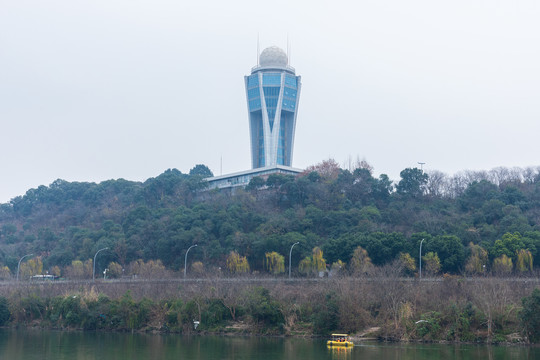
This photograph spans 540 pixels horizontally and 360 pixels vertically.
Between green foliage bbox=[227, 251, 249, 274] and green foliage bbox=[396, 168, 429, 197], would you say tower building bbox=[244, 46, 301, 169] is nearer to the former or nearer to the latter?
green foliage bbox=[396, 168, 429, 197]

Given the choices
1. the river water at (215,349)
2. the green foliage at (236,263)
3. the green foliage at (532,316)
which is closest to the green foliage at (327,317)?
the river water at (215,349)

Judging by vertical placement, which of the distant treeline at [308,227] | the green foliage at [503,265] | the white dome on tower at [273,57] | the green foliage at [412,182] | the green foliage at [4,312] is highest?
the white dome on tower at [273,57]

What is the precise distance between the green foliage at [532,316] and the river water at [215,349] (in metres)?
1.24

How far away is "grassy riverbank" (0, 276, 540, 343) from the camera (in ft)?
136

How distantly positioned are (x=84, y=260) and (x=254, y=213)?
2045 centimetres

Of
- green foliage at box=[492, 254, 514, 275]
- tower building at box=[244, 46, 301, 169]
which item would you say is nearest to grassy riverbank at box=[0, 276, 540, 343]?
green foliage at box=[492, 254, 514, 275]

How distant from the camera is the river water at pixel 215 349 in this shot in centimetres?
3381

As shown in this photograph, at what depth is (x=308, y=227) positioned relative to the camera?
6969 cm

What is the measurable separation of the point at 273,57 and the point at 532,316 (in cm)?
8709

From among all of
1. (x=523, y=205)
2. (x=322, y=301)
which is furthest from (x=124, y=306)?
(x=523, y=205)

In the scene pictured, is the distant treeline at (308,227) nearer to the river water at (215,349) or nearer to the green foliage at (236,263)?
the green foliage at (236,263)

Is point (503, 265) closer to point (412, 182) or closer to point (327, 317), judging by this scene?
point (327, 317)

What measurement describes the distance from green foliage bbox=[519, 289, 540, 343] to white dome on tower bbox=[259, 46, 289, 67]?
85.8 m

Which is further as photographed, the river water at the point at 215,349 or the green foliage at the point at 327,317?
the green foliage at the point at 327,317
